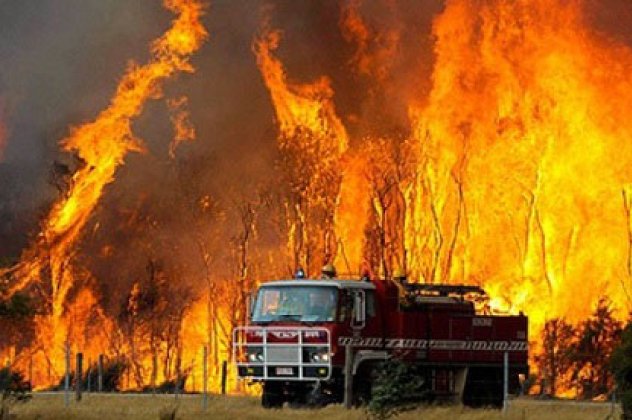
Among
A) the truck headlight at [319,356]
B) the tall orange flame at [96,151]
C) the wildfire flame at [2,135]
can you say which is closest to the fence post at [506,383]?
the truck headlight at [319,356]

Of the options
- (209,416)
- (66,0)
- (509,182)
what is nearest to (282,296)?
(209,416)

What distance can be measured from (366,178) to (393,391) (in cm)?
3117

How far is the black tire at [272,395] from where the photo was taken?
4184cm

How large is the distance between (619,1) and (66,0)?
24565 mm

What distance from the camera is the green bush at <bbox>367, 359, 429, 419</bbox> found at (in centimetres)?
3600

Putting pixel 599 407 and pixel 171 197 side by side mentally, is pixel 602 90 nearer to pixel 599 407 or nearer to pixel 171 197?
pixel 171 197

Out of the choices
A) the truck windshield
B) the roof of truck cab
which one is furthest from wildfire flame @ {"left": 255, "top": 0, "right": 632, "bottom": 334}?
the truck windshield

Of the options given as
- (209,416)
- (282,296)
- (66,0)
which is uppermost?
(66,0)

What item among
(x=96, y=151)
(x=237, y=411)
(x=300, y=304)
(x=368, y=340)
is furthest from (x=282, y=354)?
(x=96, y=151)

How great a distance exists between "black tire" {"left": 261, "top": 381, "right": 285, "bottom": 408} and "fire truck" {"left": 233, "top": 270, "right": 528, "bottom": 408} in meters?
0.02

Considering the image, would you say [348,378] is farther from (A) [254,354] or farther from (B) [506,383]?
(B) [506,383]

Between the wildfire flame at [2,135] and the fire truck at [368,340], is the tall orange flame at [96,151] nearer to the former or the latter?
the wildfire flame at [2,135]

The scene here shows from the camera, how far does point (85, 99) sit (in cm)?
7219

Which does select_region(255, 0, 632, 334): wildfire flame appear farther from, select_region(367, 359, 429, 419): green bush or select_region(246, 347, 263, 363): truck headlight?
select_region(367, 359, 429, 419): green bush
